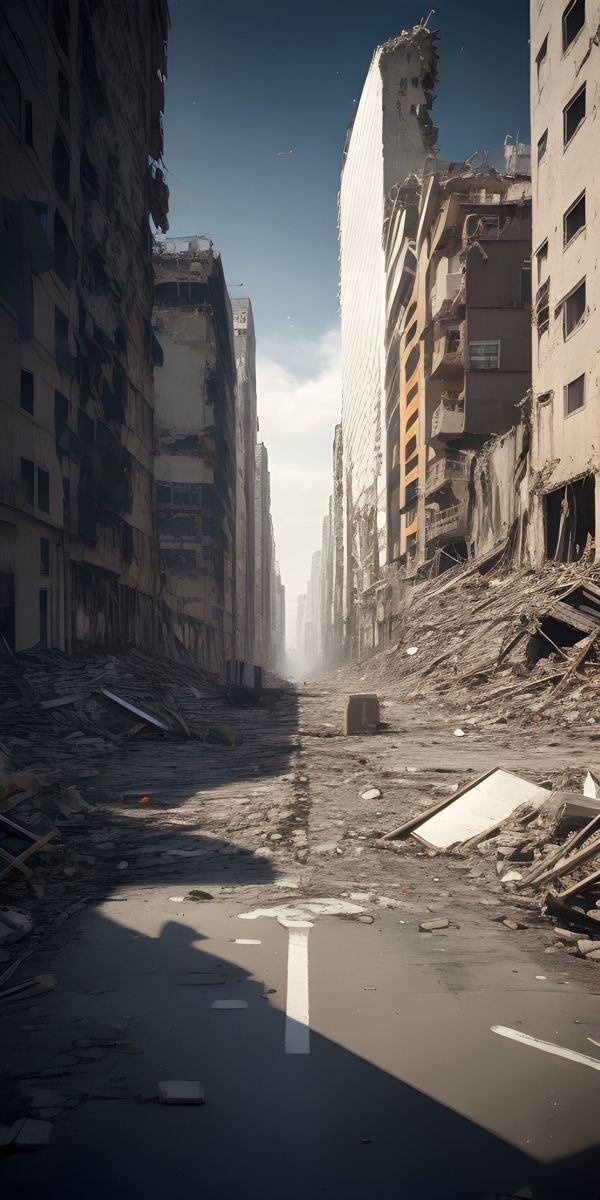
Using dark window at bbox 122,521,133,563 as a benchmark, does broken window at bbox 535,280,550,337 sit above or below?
above

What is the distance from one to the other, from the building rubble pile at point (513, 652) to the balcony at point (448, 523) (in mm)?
9095

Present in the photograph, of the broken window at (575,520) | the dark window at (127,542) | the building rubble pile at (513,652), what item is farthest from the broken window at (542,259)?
the dark window at (127,542)

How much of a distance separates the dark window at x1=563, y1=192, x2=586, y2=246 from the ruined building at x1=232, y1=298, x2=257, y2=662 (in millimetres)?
55470

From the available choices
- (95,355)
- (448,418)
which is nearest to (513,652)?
(95,355)

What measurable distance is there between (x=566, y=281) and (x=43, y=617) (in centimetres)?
1778

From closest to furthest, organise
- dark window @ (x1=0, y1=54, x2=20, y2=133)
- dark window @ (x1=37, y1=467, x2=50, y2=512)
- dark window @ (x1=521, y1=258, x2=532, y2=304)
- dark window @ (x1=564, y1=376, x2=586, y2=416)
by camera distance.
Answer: dark window @ (x1=0, y1=54, x2=20, y2=133), dark window @ (x1=37, y1=467, x2=50, y2=512), dark window @ (x1=564, y1=376, x2=586, y2=416), dark window @ (x1=521, y1=258, x2=532, y2=304)

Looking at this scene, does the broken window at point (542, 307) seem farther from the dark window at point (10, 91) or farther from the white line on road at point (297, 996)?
the white line on road at point (297, 996)

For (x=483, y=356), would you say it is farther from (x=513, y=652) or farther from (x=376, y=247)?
(x=376, y=247)

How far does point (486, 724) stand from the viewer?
1772 centimetres

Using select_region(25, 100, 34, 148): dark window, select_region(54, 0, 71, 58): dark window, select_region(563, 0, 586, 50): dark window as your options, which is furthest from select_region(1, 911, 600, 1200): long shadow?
select_region(54, 0, 71, 58): dark window

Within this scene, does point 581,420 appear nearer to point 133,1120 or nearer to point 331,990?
point 331,990

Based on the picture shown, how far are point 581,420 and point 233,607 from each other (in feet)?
172

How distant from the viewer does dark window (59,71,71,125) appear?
81.5ft

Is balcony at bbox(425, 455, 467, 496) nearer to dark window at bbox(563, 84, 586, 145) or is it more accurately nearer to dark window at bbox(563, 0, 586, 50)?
dark window at bbox(563, 84, 586, 145)
